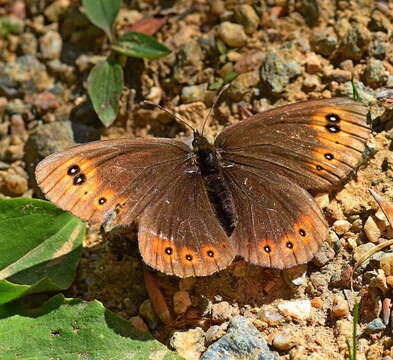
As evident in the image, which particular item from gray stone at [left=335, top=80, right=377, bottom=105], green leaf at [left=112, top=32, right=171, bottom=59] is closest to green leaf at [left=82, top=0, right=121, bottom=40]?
green leaf at [left=112, top=32, right=171, bottom=59]

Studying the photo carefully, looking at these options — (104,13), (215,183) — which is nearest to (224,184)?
(215,183)

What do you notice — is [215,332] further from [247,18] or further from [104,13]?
[104,13]

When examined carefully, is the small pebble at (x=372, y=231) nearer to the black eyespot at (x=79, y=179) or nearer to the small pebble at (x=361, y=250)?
the small pebble at (x=361, y=250)

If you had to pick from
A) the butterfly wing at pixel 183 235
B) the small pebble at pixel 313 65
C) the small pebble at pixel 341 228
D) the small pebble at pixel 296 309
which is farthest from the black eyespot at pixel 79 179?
the small pebble at pixel 313 65

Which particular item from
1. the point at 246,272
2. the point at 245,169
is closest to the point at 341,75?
the point at 245,169

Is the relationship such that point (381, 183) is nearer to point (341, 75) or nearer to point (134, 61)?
point (341, 75)

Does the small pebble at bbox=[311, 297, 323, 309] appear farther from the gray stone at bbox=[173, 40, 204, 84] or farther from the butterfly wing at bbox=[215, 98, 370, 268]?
the gray stone at bbox=[173, 40, 204, 84]
